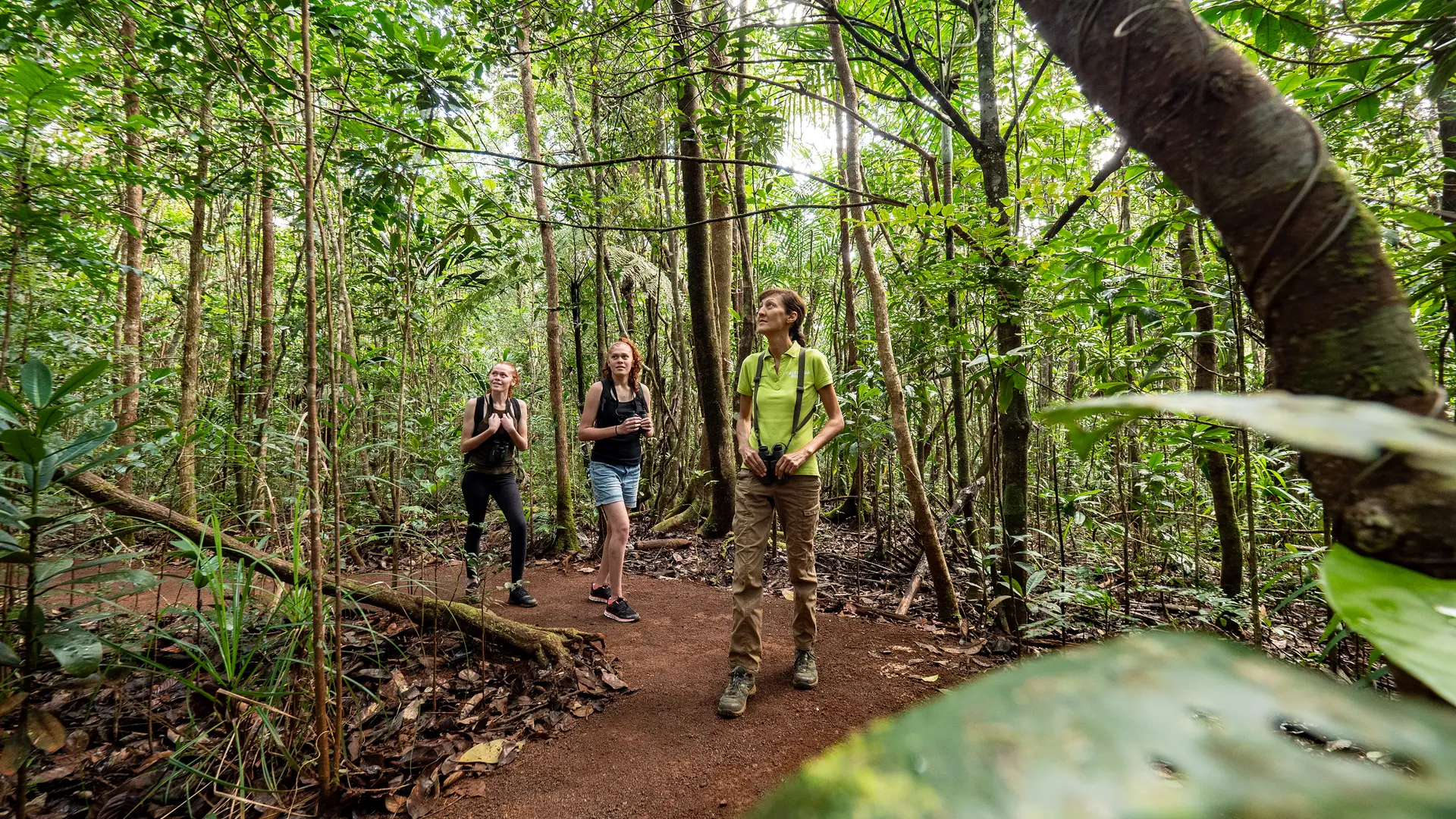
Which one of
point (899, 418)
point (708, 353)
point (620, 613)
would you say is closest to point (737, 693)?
point (620, 613)

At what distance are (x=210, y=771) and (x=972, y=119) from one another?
7094mm

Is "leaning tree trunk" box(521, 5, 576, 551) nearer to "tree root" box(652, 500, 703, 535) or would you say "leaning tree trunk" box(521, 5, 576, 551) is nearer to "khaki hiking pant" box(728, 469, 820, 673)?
"tree root" box(652, 500, 703, 535)

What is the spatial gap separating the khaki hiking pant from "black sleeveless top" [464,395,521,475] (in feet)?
6.70

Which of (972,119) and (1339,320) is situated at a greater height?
(972,119)

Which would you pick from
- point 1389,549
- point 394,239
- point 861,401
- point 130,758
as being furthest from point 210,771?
point 861,401

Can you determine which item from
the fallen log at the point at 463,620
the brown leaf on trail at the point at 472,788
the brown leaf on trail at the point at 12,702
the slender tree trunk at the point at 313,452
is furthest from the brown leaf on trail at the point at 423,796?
the brown leaf on trail at the point at 12,702

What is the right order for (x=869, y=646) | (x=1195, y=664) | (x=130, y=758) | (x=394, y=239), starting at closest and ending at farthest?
(x=1195, y=664) < (x=130, y=758) < (x=869, y=646) < (x=394, y=239)

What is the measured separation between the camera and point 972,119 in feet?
18.7

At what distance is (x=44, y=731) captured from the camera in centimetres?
161

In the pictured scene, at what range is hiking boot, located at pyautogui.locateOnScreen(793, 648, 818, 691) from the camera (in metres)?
2.91

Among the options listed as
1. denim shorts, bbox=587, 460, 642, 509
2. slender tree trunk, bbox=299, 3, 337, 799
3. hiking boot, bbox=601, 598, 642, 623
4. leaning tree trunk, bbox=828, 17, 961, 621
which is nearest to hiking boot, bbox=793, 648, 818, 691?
leaning tree trunk, bbox=828, 17, 961, 621

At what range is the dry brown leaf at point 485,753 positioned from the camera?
2.38m

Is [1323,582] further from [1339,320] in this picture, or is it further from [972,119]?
[972,119]

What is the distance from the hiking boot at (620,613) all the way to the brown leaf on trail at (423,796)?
1.73 m
